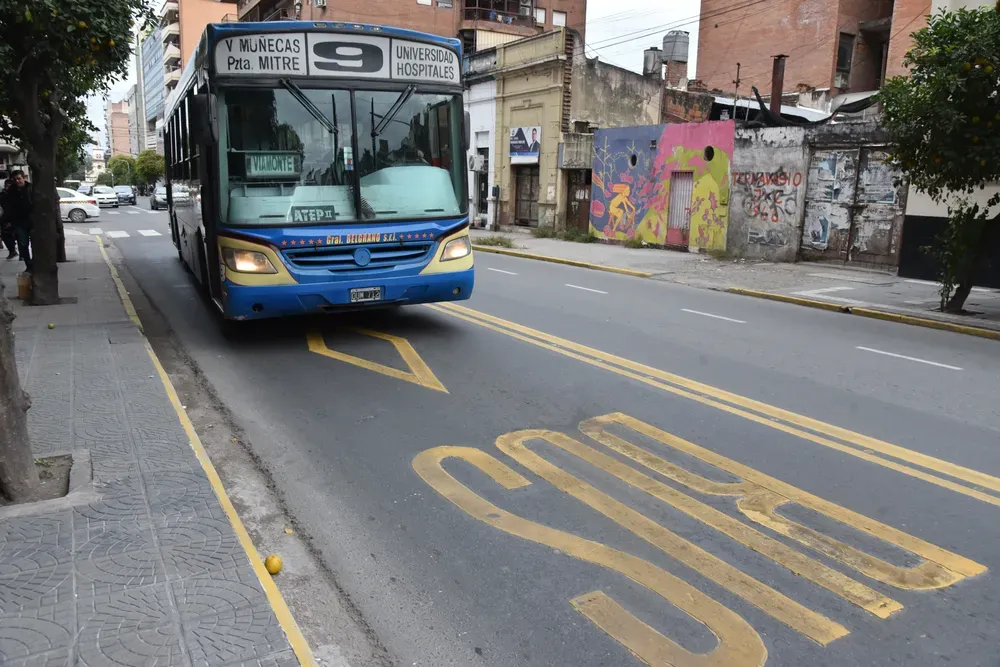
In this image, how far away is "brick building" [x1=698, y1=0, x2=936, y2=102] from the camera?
3291cm

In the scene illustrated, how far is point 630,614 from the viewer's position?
3.44 metres

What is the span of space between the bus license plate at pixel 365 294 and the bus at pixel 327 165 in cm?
1

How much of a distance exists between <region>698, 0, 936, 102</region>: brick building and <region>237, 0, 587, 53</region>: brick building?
12.2 metres

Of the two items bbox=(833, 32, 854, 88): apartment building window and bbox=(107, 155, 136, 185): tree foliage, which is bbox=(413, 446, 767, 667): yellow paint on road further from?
bbox=(107, 155, 136, 185): tree foliage

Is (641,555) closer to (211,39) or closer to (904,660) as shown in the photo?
(904,660)

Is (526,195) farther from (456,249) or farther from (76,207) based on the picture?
(456,249)

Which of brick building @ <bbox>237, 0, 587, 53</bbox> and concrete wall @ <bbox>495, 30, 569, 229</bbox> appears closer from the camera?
concrete wall @ <bbox>495, 30, 569, 229</bbox>

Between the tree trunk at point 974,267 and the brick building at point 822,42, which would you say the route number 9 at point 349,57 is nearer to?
the tree trunk at point 974,267

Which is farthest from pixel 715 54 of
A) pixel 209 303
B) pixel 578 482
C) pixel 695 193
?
pixel 578 482

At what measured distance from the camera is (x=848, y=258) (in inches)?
695

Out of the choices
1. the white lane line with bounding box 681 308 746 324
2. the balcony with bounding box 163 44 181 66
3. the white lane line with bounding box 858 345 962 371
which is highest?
the balcony with bounding box 163 44 181 66

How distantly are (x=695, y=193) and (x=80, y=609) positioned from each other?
20429 mm

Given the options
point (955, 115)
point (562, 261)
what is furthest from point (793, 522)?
point (562, 261)

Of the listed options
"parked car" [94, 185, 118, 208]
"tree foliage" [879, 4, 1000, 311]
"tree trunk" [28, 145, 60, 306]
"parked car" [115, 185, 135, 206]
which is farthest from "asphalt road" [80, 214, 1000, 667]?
"parked car" [115, 185, 135, 206]
